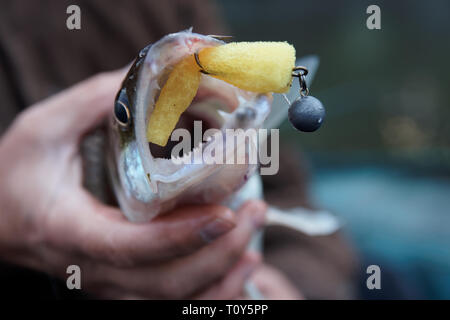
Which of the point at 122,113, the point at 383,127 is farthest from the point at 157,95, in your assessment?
the point at 383,127

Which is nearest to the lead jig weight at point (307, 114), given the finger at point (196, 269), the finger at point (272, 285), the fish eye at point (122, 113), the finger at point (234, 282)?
the fish eye at point (122, 113)

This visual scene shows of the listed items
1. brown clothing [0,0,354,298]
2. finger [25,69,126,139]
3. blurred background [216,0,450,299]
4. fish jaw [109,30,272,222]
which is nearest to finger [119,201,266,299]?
fish jaw [109,30,272,222]

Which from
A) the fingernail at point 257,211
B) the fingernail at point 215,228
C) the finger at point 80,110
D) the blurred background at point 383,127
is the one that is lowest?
the fingernail at point 215,228

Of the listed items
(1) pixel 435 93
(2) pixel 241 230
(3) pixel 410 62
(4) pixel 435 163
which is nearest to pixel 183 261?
(2) pixel 241 230

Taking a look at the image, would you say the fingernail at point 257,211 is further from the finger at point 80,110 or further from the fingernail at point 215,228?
the finger at point 80,110
